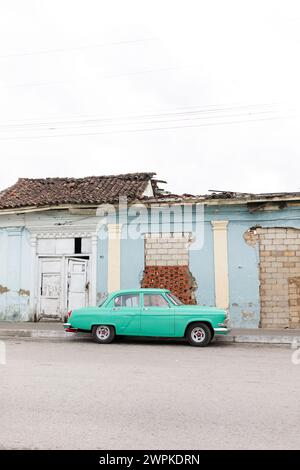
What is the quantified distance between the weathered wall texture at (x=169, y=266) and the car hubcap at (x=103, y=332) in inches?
158

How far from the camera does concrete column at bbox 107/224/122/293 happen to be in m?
14.9

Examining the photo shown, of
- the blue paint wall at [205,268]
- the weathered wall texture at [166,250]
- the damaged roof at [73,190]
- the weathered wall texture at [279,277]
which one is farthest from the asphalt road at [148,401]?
the damaged roof at [73,190]

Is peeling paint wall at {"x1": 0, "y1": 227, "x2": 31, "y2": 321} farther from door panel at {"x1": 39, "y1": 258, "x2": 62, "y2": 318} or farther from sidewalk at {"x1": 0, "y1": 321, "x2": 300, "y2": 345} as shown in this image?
sidewalk at {"x1": 0, "y1": 321, "x2": 300, "y2": 345}

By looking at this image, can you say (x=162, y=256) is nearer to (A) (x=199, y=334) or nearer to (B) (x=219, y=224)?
(B) (x=219, y=224)

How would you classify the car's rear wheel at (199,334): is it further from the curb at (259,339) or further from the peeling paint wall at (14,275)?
the peeling paint wall at (14,275)

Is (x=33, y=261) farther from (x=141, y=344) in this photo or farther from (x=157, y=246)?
(x=141, y=344)

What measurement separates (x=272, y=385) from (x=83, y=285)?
986 centimetres

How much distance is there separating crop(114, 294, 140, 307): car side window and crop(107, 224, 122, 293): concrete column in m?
4.00

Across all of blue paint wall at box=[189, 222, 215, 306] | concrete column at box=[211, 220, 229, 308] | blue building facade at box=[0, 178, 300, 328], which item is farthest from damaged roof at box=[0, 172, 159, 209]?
concrete column at box=[211, 220, 229, 308]

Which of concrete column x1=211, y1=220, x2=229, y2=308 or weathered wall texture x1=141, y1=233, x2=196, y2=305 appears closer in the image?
concrete column x1=211, y1=220, x2=229, y2=308

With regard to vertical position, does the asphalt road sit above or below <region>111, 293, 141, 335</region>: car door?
below

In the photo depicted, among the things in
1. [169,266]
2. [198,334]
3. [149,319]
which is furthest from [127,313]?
[169,266]

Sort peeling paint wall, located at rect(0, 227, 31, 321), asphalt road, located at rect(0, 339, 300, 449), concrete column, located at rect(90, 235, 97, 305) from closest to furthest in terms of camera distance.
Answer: asphalt road, located at rect(0, 339, 300, 449)
concrete column, located at rect(90, 235, 97, 305)
peeling paint wall, located at rect(0, 227, 31, 321)

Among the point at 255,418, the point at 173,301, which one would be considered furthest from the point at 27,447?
the point at 173,301
